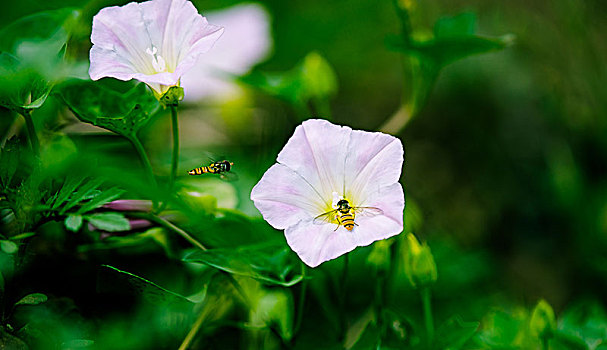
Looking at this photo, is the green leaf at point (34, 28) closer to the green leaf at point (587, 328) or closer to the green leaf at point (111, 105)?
the green leaf at point (111, 105)

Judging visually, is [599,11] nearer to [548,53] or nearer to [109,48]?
[548,53]

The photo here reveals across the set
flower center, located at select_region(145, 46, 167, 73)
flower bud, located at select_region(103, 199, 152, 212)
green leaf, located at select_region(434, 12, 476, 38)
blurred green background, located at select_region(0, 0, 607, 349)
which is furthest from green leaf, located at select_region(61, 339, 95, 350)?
green leaf, located at select_region(434, 12, 476, 38)

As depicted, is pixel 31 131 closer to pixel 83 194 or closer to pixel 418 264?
pixel 83 194

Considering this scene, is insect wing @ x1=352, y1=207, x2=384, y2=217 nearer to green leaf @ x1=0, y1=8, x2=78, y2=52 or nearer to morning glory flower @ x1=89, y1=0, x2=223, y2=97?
morning glory flower @ x1=89, y1=0, x2=223, y2=97

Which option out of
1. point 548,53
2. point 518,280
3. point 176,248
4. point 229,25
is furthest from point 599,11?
point 176,248

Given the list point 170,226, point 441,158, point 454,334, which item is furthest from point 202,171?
point 441,158

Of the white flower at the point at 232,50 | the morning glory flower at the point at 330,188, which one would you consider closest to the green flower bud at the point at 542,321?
the morning glory flower at the point at 330,188
